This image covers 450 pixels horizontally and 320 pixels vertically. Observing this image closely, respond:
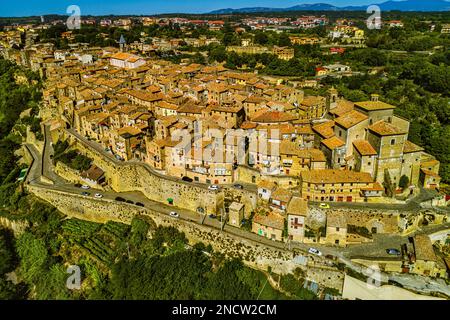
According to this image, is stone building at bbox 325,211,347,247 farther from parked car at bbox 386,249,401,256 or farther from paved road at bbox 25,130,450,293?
parked car at bbox 386,249,401,256

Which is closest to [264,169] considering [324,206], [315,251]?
[324,206]

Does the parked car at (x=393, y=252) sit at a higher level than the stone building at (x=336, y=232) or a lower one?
lower

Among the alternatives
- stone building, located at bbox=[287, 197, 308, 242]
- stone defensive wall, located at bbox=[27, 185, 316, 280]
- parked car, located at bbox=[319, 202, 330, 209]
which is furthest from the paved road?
parked car, located at bbox=[319, 202, 330, 209]

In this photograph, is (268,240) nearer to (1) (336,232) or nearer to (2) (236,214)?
(2) (236,214)

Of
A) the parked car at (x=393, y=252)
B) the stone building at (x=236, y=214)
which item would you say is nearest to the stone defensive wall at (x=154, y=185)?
the stone building at (x=236, y=214)

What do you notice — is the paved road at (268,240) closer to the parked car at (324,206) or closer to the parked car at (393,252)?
the parked car at (393,252)
